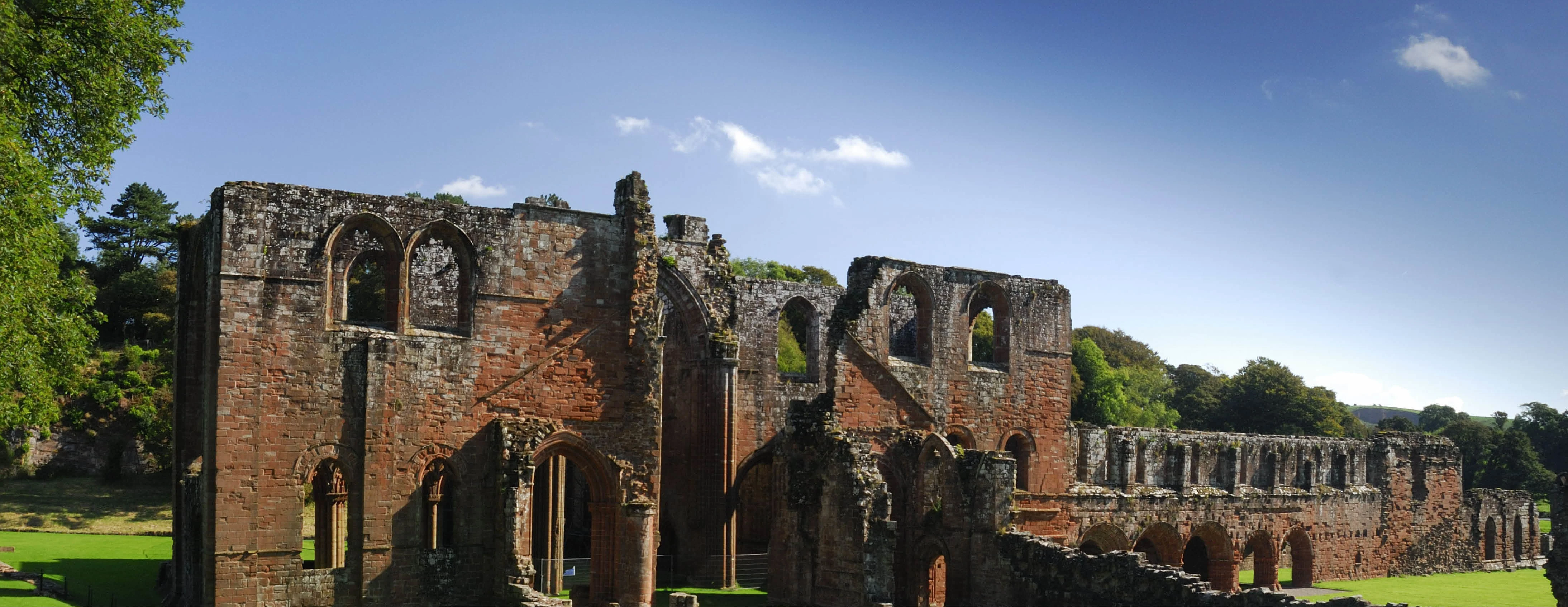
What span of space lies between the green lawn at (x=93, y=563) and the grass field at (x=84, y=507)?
1147 millimetres

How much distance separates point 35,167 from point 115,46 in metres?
2.96

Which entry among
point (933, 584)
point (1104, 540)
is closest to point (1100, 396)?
point (1104, 540)

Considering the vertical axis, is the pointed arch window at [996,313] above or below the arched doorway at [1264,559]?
above

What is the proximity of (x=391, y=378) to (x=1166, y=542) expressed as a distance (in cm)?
1868

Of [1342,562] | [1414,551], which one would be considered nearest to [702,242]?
[1342,562]

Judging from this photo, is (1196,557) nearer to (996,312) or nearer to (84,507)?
(996,312)

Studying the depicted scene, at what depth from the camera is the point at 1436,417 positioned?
265ft

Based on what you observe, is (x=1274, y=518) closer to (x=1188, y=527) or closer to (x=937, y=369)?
(x=1188, y=527)

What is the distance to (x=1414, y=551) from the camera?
34375mm

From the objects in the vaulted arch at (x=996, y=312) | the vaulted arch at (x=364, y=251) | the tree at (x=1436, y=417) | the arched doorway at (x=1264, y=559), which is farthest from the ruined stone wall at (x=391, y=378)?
the tree at (x=1436, y=417)

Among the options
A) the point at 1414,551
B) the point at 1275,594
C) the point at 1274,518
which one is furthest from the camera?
the point at 1414,551

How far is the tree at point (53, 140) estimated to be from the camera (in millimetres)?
14672

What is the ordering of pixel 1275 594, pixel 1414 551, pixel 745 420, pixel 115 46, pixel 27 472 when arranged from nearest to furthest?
pixel 1275 594 → pixel 115 46 → pixel 745 420 → pixel 1414 551 → pixel 27 472

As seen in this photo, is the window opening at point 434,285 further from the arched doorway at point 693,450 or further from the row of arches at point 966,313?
the row of arches at point 966,313
